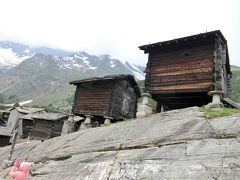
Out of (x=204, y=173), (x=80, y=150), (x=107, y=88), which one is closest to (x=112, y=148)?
(x=80, y=150)

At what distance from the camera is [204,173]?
27.9ft

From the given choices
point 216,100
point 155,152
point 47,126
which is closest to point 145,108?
point 216,100

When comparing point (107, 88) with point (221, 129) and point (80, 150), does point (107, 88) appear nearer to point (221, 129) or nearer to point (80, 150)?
point (80, 150)

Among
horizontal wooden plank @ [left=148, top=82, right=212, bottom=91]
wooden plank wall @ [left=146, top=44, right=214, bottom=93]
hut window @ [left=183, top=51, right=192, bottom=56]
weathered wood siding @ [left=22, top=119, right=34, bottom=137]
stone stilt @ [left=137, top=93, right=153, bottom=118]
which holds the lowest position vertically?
stone stilt @ [left=137, top=93, right=153, bottom=118]

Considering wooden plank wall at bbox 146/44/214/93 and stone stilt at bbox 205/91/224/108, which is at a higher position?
wooden plank wall at bbox 146/44/214/93

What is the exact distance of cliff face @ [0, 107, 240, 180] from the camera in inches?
355

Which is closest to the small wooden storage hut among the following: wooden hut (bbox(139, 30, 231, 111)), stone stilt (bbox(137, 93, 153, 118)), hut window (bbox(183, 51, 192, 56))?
wooden hut (bbox(139, 30, 231, 111))

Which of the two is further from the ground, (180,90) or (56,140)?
(180,90)

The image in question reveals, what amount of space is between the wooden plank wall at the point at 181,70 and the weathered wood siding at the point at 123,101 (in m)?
6.48

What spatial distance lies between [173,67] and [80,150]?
7.69 metres

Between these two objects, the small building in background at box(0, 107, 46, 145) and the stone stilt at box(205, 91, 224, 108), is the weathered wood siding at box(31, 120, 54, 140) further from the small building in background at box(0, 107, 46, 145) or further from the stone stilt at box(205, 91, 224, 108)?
the stone stilt at box(205, 91, 224, 108)

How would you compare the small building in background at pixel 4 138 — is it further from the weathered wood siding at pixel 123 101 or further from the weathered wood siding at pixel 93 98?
the weathered wood siding at pixel 123 101

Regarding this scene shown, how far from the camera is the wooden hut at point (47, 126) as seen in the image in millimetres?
40281

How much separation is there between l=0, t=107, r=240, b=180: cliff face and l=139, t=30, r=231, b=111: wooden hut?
2937 mm
